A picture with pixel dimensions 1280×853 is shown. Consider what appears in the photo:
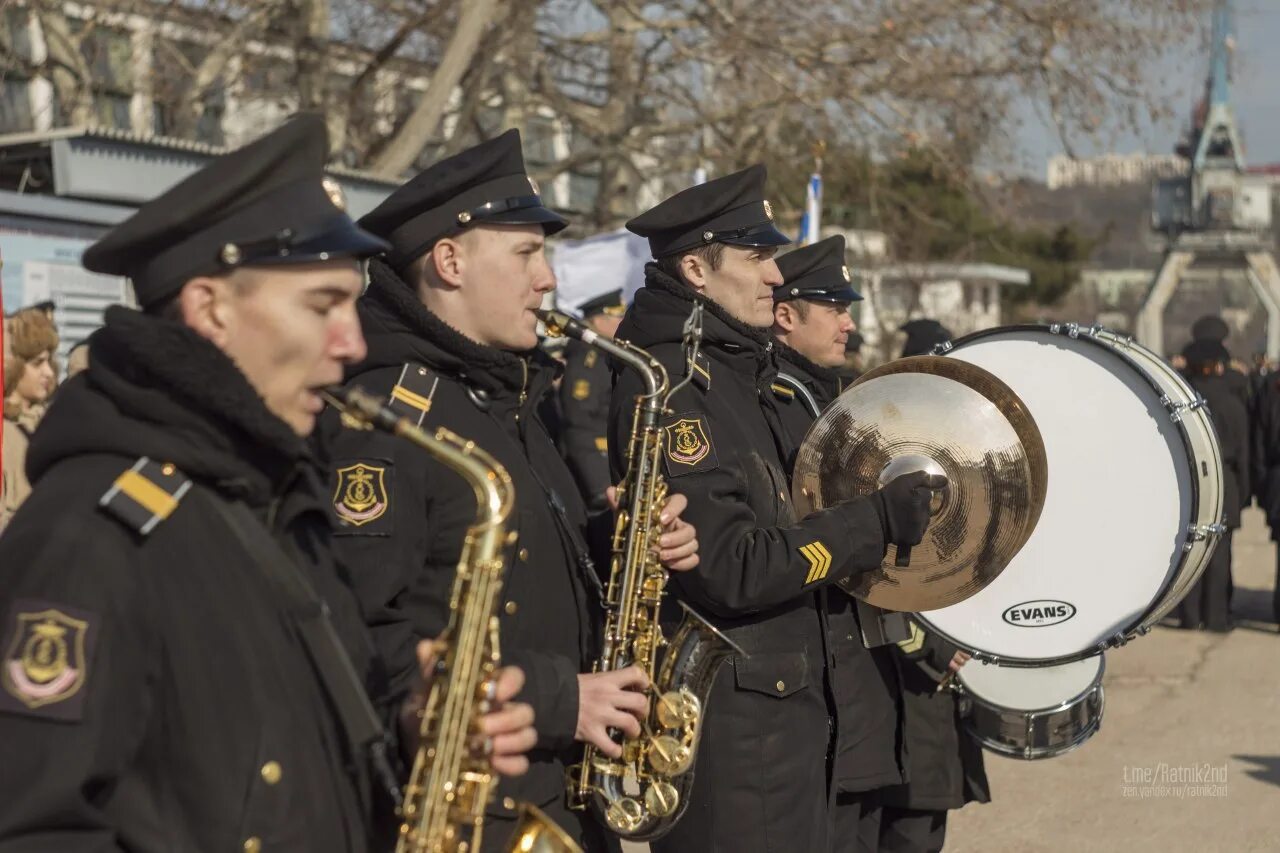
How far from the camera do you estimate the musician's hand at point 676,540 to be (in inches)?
135

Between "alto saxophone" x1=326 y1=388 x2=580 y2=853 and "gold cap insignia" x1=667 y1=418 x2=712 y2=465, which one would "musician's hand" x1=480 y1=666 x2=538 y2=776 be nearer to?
"alto saxophone" x1=326 y1=388 x2=580 y2=853

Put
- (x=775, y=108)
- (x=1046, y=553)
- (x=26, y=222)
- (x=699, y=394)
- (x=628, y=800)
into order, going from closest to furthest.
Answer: (x=628, y=800), (x=699, y=394), (x=1046, y=553), (x=26, y=222), (x=775, y=108)

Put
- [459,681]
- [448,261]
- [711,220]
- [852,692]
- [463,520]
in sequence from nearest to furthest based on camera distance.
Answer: [459,681]
[463,520]
[448,261]
[711,220]
[852,692]

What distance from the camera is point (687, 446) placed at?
3.73m

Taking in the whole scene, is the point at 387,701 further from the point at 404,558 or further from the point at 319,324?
the point at 319,324

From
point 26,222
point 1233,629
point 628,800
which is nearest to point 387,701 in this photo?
point 628,800

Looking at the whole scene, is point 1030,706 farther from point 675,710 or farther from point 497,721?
point 497,721

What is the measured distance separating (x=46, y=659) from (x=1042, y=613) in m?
3.19

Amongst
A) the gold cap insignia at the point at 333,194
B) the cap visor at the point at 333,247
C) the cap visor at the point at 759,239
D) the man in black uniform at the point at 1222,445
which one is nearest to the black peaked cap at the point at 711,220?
the cap visor at the point at 759,239

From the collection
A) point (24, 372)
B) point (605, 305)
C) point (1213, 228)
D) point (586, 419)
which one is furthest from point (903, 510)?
point (1213, 228)

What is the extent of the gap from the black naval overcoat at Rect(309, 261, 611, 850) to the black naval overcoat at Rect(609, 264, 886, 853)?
453 millimetres

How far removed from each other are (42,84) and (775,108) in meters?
16.1

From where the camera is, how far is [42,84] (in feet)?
86.5

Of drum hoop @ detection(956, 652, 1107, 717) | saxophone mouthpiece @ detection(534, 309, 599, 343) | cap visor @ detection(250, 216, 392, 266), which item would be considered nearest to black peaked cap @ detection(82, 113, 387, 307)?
cap visor @ detection(250, 216, 392, 266)
